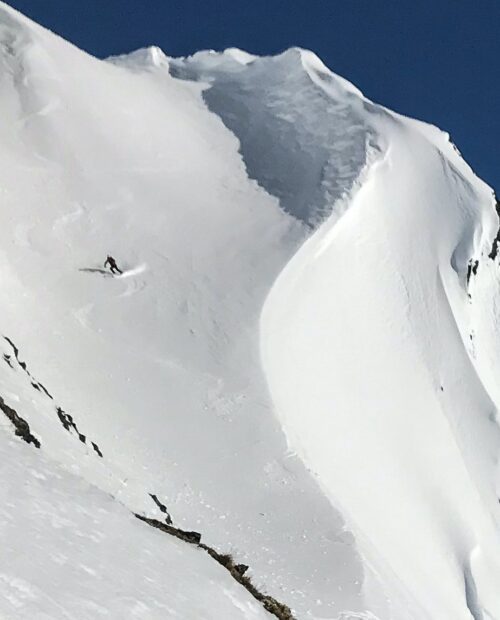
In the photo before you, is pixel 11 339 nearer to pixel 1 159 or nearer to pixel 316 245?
pixel 1 159

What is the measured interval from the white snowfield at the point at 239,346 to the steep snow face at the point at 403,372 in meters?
0.12

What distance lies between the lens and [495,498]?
92.6ft

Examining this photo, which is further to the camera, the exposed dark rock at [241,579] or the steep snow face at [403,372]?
the steep snow face at [403,372]

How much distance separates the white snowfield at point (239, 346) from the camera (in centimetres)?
763

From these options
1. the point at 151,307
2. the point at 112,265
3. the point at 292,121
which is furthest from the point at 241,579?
the point at 292,121

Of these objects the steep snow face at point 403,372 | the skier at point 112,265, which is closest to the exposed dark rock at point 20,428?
the steep snow face at point 403,372

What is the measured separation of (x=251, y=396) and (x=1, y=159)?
1430 centimetres

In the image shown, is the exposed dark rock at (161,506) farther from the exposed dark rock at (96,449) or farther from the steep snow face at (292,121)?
the steep snow face at (292,121)

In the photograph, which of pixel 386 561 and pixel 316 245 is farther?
pixel 316 245

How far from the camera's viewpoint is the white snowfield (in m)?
7.63

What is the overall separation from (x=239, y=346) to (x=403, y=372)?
896cm

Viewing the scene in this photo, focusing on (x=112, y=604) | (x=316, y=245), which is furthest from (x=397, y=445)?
(x=112, y=604)

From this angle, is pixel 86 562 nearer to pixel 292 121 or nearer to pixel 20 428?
pixel 20 428

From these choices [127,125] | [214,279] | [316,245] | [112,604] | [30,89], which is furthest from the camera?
[127,125]
